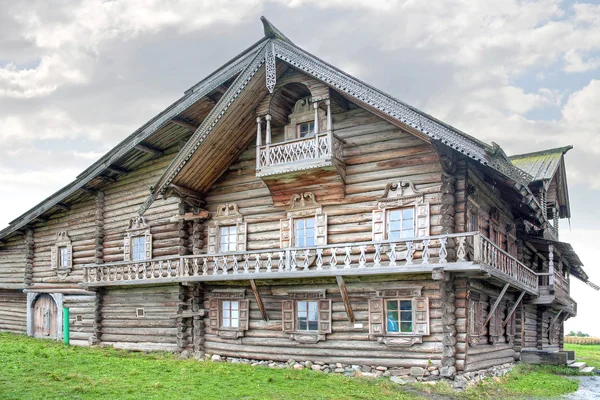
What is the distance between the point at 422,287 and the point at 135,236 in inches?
535

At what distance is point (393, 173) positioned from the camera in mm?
19203

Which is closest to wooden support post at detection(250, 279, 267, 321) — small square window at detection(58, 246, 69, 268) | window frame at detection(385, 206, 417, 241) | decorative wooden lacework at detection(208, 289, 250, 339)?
decorative wooden lacework at detection(208, 289, 250, 339)

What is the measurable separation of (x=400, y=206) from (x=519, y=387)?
7.08 meters

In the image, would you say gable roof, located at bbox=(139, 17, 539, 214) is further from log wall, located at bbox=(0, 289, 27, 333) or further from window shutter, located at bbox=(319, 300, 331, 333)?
log wall, located at bbox=(0, 289, 27, 333)

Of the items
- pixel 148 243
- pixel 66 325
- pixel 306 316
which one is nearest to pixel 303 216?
pixel 306 316

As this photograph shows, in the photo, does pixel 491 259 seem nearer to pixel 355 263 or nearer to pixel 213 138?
pixel 355 263

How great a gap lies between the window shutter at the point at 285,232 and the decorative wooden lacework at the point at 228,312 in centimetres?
241

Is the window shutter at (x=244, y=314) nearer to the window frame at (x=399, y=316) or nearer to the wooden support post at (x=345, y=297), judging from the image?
the wooden support post at (x=345, y=297)

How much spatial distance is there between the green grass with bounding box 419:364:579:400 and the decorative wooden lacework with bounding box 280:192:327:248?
19.6 feet

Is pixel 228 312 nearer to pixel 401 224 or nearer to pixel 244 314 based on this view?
pixel 244 314

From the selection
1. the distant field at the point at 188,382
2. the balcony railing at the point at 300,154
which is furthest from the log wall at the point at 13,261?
the balcony railing at the point at 300,154

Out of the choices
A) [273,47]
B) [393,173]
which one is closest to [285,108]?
[273,47]

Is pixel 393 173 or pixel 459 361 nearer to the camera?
pixel 459 361

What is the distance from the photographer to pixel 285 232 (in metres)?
21.0
